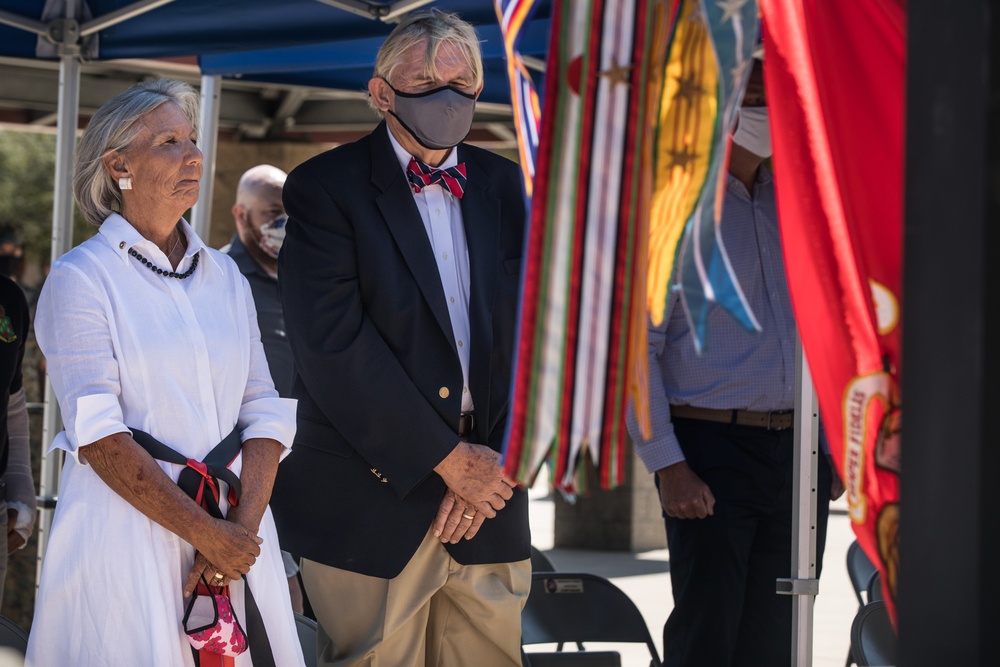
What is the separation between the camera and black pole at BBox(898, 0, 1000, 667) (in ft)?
4.17

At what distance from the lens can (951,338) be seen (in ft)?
4.25

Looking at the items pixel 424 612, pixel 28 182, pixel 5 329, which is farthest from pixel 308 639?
pixel 28 182

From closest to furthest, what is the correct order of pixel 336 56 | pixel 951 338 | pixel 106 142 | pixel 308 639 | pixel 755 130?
pixel 951 338 < pixel 106 142 < pixel 308 639 < pixel 755 130 < pixel 336 56

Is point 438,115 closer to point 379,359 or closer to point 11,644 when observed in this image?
point 379,359

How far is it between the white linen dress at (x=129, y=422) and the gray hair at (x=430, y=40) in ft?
2.19

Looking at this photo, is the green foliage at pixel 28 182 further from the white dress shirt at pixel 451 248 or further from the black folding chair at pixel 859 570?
the white dress shirt at pixel 451 248

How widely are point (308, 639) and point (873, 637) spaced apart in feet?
5.33

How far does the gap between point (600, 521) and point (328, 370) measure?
687 cm


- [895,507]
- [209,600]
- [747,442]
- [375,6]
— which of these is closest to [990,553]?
[895,507]

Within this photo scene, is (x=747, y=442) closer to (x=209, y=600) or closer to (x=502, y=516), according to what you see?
(x=502, y=516)

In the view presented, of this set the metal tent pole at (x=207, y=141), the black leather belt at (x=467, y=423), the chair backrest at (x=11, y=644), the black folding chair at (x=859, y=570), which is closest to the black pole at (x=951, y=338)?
the black leather belt at (x=467, y=423)

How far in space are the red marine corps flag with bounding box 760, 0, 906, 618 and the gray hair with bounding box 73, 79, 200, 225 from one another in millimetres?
1564

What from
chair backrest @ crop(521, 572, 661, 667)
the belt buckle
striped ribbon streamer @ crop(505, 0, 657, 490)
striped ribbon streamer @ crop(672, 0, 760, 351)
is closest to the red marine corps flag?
striped ribbon streamer @ crop(672, 0, 760, 351)

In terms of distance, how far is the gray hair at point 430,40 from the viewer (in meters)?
3.02
